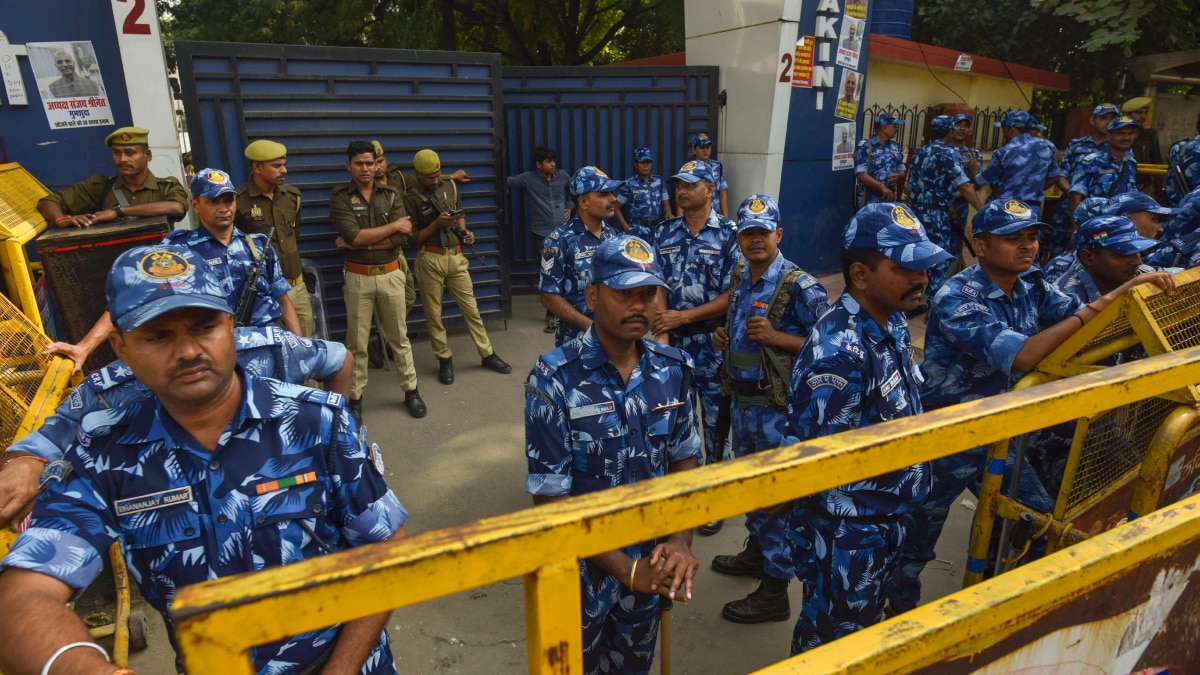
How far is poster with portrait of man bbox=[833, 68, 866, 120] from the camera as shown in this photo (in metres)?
8.83

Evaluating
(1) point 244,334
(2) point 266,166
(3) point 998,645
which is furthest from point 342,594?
(2) point 266,166

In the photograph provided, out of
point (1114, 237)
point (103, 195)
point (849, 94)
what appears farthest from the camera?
point (849, 94)

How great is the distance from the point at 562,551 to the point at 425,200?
5.46 meters

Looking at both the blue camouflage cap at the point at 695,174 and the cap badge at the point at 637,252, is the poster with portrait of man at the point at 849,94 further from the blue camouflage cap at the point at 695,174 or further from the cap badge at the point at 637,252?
the cap badge at the point at 637,252

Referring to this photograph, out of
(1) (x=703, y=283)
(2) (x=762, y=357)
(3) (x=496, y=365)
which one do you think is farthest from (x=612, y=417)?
(3) (x=496, y=365)

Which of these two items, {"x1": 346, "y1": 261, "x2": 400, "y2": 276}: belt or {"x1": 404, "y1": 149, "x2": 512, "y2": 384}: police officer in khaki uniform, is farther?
{"x1": 404, "y1": 149, "x2": 512, "y2": 384}: police officer in khaki uniform

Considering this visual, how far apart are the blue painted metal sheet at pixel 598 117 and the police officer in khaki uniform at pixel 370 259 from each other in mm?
2518

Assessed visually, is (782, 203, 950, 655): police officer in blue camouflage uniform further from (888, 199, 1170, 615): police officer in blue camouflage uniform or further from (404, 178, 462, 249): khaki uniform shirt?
(404, 178, 462, 249): khaki uniform shirt

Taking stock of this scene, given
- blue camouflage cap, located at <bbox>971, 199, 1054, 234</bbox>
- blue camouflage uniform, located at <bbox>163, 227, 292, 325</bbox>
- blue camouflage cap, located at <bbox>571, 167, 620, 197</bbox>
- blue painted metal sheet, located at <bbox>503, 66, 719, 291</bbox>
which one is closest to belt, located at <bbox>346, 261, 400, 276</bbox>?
blue camouflage uniform, located at <bbox>163, 227, 292, 325</bbox>

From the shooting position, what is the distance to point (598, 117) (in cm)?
812

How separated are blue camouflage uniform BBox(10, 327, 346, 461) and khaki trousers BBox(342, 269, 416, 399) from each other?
2.86 meters

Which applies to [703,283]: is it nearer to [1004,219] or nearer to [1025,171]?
[1004,219]

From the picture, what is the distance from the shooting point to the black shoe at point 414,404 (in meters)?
5.48

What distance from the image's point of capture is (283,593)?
0.88m
